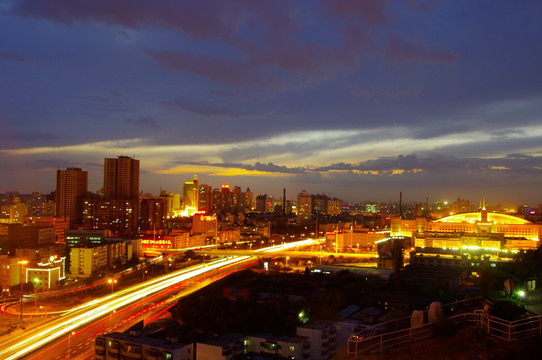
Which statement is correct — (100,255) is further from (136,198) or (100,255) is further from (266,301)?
(136,198)

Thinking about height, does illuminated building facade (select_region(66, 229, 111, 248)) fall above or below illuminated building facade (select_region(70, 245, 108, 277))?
above

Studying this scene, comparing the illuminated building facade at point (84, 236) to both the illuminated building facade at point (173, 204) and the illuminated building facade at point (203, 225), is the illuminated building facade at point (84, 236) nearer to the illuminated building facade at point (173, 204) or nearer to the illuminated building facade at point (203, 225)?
the illuminated building facade at point (203, 225)

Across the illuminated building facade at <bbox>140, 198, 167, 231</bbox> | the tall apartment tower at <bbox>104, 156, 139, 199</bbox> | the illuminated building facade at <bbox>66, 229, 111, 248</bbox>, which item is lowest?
the illuminated building facade at <bbox>66, 229, 111, 248</bbox>

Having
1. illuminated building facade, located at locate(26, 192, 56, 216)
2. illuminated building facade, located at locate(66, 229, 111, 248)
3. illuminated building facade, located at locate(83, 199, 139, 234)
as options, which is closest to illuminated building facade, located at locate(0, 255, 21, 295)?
illuminated building facade, located at locate(66, 229, 111, 248)

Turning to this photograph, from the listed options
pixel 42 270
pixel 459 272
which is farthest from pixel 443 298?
pixel 42 270

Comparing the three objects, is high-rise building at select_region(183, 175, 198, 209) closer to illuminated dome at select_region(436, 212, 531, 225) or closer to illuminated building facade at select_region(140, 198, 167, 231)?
illuminated building facade at select_region(140, 198, 167, 231)

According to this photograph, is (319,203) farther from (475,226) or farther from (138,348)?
(138,348)

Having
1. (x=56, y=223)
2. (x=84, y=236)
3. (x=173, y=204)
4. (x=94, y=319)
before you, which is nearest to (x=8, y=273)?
(x=94, y=319)

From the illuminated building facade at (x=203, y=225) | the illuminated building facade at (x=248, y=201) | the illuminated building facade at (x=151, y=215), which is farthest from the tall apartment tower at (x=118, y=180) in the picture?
the illuminated building facade at (x=248, y=201)
